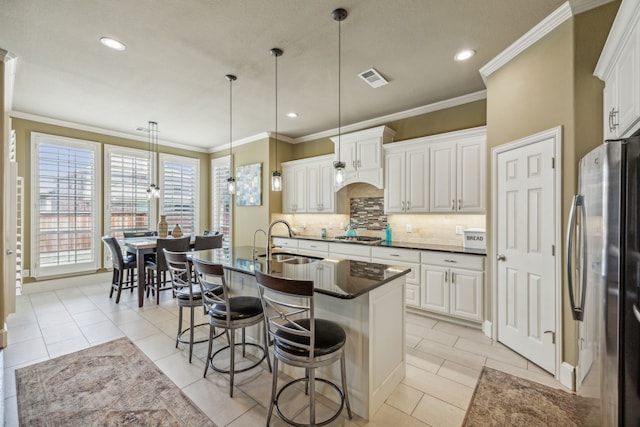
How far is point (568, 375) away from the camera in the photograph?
2223 mm

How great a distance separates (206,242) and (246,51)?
9.63ft

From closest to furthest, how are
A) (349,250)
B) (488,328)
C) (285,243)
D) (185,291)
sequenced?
(185,291) < (488,328) < (349,250) < (285,243)

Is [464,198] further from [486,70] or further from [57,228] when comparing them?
[57,228]

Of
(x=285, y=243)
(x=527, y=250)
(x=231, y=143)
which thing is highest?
(x=231, y=143)

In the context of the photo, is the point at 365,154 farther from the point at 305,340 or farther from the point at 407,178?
the point at 305,340

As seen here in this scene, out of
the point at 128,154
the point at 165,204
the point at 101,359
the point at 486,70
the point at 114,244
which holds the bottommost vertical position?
the point at 101,359

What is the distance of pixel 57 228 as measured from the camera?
16.3 feet

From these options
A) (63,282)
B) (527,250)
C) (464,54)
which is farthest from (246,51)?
(63,282)

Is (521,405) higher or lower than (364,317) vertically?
lower

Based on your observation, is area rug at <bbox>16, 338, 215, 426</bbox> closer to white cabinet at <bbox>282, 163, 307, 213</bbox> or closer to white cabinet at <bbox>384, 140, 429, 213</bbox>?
white cabinet at <bbox>384, 140, 429, 213</bbox>

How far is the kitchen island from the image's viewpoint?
1886 millimetres

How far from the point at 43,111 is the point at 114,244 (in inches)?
101

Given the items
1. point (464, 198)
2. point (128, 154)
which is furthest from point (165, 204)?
point (464, 198)

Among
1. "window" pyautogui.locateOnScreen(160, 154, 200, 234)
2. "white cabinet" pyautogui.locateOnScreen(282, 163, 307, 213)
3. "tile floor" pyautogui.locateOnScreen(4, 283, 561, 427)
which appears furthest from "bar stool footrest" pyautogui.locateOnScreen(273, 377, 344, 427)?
"window" pyautogui.locateOnScreen(160, 154, 200, 234)
